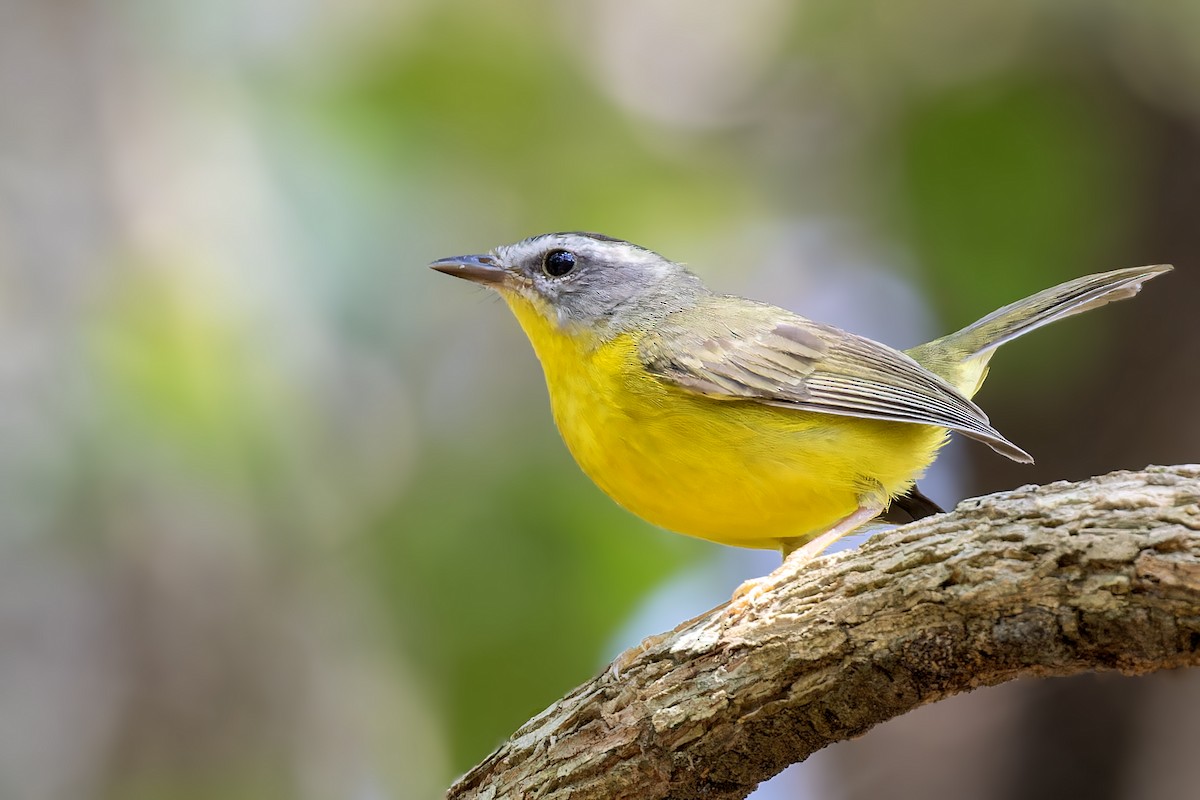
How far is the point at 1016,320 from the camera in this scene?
4.29m

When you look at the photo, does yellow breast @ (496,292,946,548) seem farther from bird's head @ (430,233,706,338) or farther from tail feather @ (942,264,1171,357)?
tail feather @ (942,264,1171,357)

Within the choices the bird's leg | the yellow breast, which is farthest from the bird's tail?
the bird's leg

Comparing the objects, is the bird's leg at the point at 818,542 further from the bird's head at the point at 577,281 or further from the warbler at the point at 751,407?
the bird's head at the point at 577,281

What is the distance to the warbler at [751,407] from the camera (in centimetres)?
362

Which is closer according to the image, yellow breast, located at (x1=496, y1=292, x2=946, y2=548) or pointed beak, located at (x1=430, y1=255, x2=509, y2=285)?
yellow breast, located at (x1=496, y1=292, x2=946, y2=548)

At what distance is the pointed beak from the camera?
4406 mm

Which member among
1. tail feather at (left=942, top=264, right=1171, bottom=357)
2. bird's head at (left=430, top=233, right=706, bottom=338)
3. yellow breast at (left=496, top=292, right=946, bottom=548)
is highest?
bird's head at (left=430, top=233, right=706, bottom=338)

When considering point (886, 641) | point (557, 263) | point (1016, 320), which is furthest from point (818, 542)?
point (557, 263)

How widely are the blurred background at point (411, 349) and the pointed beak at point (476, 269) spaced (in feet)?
4.01

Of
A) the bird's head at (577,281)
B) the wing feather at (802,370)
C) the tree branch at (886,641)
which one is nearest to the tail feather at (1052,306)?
the wing feather at (802,370)

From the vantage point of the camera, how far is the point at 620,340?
13.5ft

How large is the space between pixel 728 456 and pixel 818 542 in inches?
15.8

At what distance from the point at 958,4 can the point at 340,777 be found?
546 cm

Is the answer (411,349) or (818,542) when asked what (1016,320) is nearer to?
(818,542)
